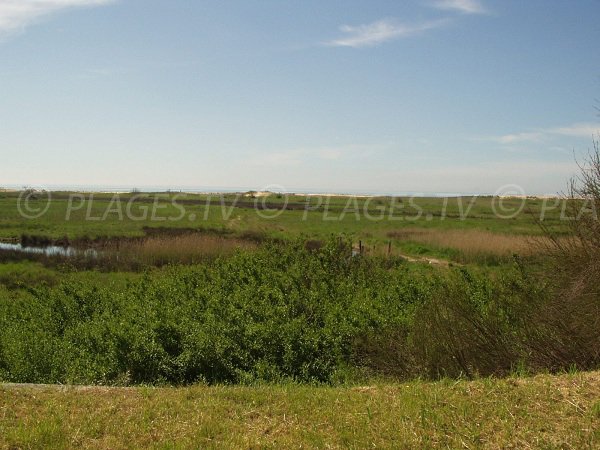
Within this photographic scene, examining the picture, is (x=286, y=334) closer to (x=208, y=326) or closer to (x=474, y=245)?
(x=208, y=326)

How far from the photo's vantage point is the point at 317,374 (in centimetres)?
1059

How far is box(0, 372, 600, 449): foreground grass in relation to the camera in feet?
16.1

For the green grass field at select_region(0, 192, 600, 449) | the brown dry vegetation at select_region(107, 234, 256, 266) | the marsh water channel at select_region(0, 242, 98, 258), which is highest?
the green grass field at select_region(0, 192, 600, 449)

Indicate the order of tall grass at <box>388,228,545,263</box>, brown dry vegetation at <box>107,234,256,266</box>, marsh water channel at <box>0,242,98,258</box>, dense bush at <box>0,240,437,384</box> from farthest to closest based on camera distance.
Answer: tall grass at <box>388,228,545,263</box>, marsh water channel at <box>0,242,98,258</box>, brown dry vegetation at <box>107,234,256,266</box>, dense bush at <box>0,240,437,384</box>

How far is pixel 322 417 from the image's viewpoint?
5520 mm

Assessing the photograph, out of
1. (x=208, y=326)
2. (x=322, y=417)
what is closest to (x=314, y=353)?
(x=208, y=326)

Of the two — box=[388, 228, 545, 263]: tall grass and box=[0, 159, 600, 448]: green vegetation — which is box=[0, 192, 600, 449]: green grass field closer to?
box=[0, 159, 600, 448]: green vegetation

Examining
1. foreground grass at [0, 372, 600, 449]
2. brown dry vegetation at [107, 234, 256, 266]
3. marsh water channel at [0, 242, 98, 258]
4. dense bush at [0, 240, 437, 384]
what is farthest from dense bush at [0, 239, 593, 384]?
marsh water channel at [0, 242, 98, 258]

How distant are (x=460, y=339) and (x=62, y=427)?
6.36m

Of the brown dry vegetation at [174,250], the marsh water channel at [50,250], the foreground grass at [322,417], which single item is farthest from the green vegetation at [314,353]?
the marsh water channel at [50,250]

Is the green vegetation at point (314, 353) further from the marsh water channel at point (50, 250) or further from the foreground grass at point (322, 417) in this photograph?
the marsh water channel at point (50, 250)

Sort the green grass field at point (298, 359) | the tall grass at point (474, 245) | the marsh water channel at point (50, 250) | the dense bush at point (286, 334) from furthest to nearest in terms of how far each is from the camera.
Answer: the tall grass at point (474, 245)
the marsh water channel at point (50, 250)
the dense bush at point (286, 334)
the green grass field at point (298, 359)

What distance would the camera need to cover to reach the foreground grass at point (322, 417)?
4.89 meters

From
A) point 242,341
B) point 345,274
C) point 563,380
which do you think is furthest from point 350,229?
point 563,380
